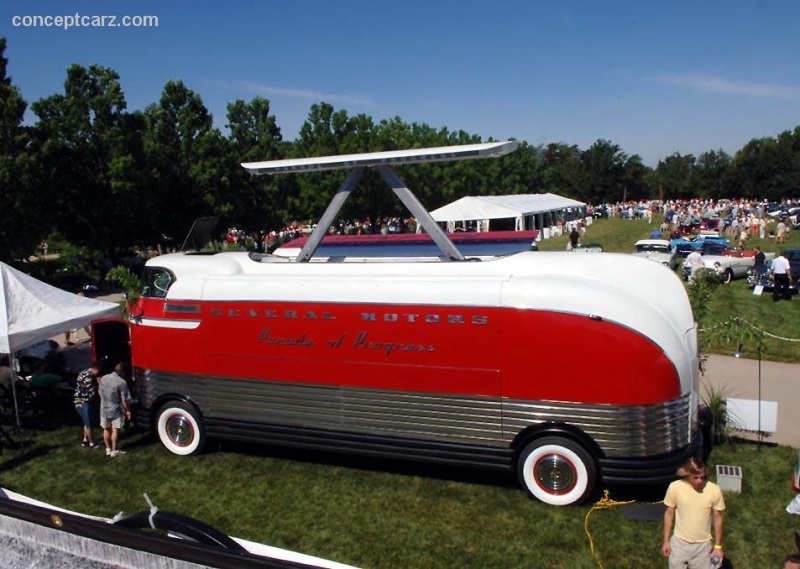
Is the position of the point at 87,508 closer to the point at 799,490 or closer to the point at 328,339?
the point at 328,339

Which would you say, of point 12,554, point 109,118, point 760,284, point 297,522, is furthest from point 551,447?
point 109,118

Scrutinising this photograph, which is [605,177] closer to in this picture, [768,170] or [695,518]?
[768,170]

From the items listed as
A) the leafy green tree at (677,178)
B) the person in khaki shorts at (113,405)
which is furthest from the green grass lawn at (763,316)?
the leafy green tree at (677,178)

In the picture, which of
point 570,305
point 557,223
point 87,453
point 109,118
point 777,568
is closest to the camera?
point 777,568

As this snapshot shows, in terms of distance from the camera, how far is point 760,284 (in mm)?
21891

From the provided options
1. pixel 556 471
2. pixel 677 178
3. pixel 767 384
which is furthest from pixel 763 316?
pixel 677 178

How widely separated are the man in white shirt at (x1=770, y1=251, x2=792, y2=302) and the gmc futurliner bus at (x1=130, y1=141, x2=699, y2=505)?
→ 48.0 feet

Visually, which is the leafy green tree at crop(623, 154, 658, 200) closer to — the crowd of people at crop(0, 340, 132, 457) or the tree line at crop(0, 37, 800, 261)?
the tree line at crop(0, 37, 800, 261)

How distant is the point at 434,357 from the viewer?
8180 millimetres

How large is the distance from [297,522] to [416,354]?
91.6 inches

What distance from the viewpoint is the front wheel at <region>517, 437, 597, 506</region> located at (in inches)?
303

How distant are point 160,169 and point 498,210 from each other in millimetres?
17141

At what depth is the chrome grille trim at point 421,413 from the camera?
743 centimetres

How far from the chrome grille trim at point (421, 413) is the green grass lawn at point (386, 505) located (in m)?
0.74
